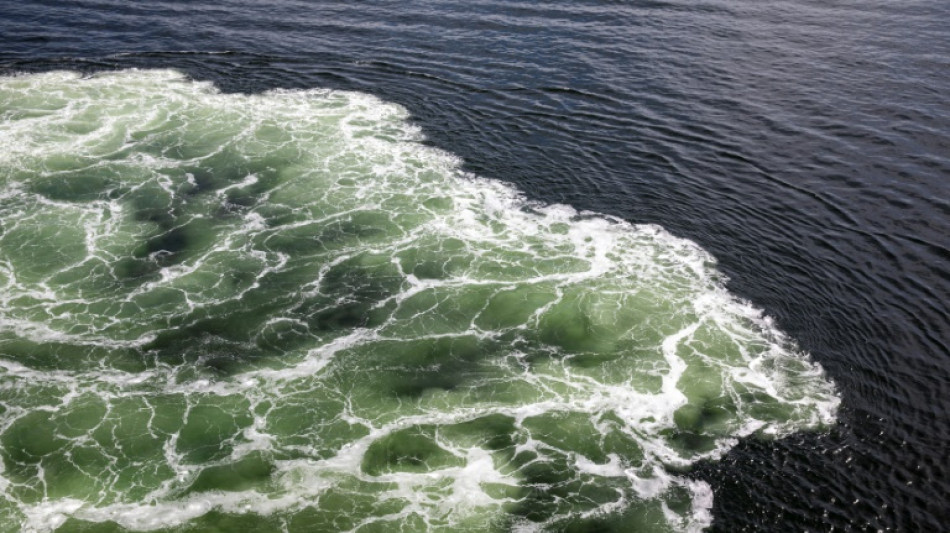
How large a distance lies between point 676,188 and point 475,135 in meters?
13.0

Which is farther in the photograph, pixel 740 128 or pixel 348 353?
pixel 740 128

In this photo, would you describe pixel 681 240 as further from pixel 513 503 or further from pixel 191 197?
pixel 191 197

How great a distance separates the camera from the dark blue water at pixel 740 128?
70.9 feet

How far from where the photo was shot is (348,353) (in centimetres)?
2547

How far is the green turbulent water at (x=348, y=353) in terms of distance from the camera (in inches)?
797

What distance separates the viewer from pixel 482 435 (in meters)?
22.3

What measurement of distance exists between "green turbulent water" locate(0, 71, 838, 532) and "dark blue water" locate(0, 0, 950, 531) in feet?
6.23

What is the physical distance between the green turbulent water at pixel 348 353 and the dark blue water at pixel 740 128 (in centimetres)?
190

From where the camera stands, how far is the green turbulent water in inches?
797

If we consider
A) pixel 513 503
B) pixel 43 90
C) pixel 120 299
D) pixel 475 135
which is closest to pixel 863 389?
pixel 513 503

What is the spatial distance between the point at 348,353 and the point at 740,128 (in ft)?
97.0

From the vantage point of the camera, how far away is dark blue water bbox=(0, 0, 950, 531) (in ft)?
70.9

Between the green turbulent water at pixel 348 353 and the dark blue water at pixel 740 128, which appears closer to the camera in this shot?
the green turbulent water at pixel 348 353

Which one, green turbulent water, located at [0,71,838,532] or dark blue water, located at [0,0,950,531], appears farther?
dark blue water, located at [0,0,950,531]
